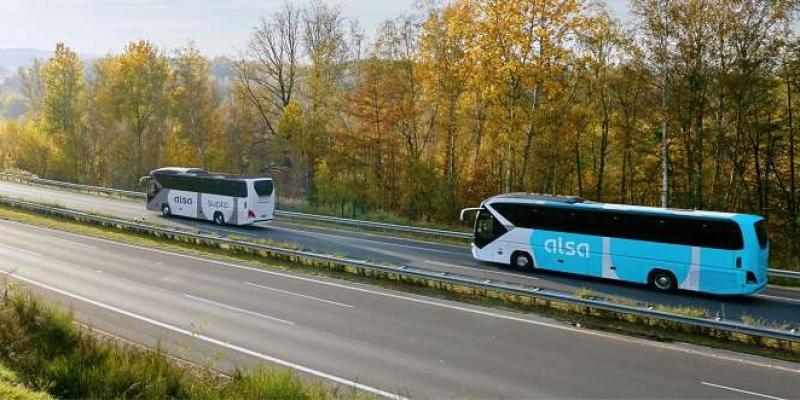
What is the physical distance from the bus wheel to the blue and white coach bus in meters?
17.3

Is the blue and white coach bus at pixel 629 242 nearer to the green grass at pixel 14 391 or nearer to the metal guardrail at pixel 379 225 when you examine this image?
the metal guardrail at pixel 379 225

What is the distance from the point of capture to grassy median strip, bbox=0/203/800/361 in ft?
52.5

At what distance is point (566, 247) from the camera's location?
78.5 feet

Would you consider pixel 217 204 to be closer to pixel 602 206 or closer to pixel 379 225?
pixel 379 225

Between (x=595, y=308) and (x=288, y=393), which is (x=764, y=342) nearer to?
(x=595, y=308)

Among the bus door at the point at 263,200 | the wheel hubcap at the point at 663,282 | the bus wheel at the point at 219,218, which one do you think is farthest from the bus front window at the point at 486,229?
the bus wheel at the point at 219,218

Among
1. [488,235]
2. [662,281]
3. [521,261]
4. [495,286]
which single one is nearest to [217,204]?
[488,235]

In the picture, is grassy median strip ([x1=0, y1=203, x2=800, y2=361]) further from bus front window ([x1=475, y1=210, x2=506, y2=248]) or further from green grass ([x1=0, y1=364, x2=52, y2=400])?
green grass ([x1=0, y1=364, x2=52, y2=400])

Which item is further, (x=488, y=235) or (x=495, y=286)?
(x=488, y=235)

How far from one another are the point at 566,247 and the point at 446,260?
5468 millimetres

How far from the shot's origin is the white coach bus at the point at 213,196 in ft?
118

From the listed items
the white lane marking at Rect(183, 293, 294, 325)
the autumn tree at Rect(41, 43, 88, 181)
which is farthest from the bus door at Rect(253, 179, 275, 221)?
the autumn tree at Rect(41, 43, 88, 181)

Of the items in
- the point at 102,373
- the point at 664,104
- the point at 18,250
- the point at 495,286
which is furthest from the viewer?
the point at 664,104

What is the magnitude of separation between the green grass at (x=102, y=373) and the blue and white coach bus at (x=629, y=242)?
45.3 feet
